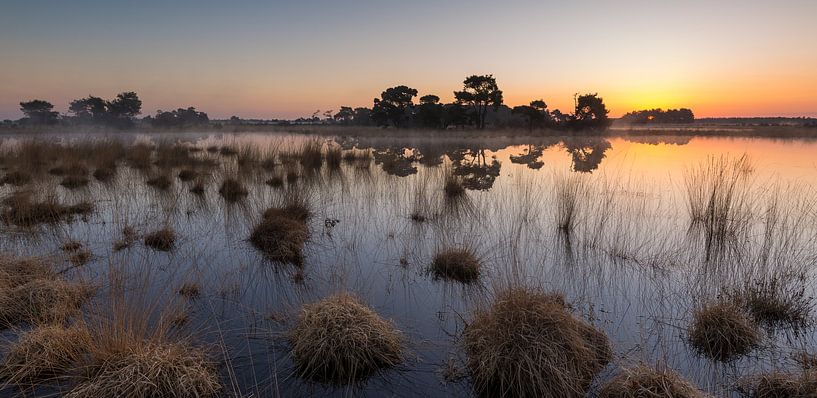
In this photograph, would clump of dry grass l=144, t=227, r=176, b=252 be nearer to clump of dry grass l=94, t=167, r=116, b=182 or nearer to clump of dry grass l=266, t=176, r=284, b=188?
clump of dry grass l=266, t=176, r=284, b=188

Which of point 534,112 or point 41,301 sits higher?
point 534,112

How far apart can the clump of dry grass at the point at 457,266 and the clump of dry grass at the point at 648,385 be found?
294 cm

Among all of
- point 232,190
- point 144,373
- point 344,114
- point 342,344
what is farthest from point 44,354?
point 344,114

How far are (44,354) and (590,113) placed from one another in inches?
2412

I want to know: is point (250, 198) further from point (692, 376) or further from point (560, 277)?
point (692, 376)

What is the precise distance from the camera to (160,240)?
303 inches

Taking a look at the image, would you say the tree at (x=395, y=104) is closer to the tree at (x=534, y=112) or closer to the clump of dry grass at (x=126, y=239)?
the tree at (x=534, y=112)

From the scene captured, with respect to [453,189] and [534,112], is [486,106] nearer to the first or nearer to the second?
[534,112]

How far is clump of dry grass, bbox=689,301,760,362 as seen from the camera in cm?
427

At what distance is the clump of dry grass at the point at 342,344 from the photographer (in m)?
3.98

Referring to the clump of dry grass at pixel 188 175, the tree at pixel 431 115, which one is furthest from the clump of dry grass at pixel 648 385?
the tree at pixel 431 115

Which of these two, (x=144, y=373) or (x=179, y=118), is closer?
(x=144, y=373)

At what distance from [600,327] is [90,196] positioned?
12.9 meters

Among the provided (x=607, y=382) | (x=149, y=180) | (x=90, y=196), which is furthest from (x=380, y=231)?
(x=149, y=180)
